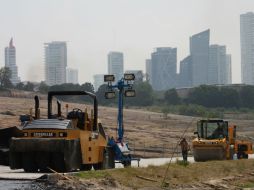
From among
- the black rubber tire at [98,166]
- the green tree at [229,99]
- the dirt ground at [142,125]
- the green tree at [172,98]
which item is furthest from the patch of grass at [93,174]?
the green tree at [172,98]

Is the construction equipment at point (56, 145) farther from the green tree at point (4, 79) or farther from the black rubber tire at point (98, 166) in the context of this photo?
the green tree at point (4, 79)

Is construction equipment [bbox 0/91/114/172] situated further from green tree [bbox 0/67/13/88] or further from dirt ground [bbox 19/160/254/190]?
green tree [bbox 0/67/13/88]

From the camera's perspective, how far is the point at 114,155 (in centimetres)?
3006

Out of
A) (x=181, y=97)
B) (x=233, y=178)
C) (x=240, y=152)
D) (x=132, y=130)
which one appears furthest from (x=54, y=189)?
(x=181, y=97)

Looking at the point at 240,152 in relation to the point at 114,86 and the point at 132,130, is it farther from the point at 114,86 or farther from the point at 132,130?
the point at 132,130

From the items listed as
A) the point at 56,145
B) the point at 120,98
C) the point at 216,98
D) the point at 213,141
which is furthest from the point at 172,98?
the point at 56,145

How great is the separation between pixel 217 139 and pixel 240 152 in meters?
7.97

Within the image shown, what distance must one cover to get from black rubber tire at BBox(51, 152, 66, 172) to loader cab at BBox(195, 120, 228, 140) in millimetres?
17858

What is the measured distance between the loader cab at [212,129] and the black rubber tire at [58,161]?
703 inches

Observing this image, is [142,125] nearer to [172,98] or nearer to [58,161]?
[172,98]

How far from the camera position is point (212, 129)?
138 feet

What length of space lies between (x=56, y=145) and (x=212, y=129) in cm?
1887

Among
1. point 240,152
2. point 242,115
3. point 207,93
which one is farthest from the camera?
point 207,93

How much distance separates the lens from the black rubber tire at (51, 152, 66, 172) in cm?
2472
